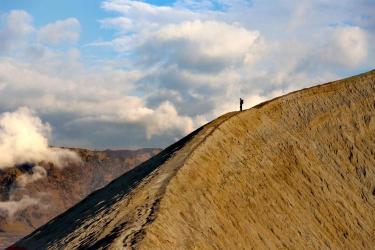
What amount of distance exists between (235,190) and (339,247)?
10.7 meters

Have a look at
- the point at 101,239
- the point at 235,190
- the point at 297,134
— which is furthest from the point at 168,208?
the point at 297,134

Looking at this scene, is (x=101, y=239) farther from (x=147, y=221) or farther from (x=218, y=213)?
(x=218, y=213)

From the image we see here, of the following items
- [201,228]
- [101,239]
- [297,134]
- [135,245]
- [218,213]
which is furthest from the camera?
[297,134]

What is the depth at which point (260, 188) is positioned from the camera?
161 feet

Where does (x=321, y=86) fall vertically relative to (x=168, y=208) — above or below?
above

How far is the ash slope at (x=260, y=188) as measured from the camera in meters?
39.5

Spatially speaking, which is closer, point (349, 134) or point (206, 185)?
point (206, 185)

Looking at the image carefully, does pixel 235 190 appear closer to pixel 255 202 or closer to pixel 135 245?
pixel 255 202

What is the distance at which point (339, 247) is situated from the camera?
49.4 m

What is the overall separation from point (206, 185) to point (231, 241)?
17.7ft

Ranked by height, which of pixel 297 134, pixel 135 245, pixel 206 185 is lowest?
pixel 135 245

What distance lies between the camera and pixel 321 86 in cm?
6259

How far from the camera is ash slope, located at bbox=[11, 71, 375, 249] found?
3950 cm

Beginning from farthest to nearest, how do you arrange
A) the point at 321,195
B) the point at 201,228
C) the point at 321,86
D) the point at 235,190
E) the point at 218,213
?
the point at 321,86 < the point at 321,195 < the point at 235,190 < the point at 218,213 < the point at 201,228
